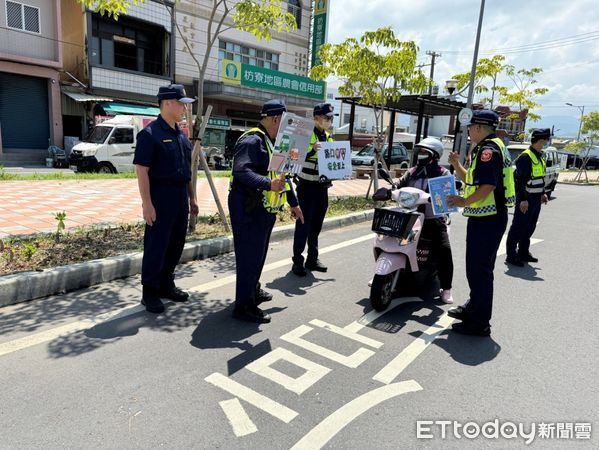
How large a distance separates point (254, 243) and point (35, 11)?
2160 centimetres

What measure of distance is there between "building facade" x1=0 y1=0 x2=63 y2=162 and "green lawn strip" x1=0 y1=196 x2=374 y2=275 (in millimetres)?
16895

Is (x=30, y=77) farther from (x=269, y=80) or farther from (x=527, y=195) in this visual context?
(x=527, y=195)

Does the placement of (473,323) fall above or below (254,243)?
below

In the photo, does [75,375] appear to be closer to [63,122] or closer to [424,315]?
[424,315]

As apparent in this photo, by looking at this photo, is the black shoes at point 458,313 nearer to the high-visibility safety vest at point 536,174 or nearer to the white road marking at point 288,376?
the white road marking at point 288,376

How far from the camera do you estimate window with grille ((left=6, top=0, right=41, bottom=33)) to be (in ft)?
61.7

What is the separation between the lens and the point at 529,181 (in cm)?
607

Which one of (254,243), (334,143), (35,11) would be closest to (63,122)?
(35,11)

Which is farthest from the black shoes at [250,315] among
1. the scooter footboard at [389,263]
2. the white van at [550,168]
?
the white van at [550,168]

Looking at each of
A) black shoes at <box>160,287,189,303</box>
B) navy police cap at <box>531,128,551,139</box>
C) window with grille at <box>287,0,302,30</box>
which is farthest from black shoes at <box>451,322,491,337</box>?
window with grille at <box>287,0,302,30</box>

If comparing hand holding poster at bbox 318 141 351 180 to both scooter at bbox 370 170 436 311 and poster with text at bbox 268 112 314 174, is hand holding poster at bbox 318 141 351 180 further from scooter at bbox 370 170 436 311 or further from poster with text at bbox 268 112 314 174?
poster with text at bbox 268 112 314 174

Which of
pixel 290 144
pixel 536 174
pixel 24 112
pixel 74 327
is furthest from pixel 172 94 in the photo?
pixel 24 112

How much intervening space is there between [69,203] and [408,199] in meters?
6.32

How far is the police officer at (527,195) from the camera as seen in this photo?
5977mm
